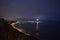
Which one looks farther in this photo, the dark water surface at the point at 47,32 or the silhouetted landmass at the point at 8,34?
the dark water surface at the point at 47,32

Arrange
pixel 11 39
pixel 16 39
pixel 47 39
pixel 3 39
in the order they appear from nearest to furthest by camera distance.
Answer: pixel 3 39
pixel 11 39
pixel 16 39
pixel 47 39

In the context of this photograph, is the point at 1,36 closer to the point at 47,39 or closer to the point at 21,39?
the point at 21,39

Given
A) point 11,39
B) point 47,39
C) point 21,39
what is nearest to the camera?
point 11,39

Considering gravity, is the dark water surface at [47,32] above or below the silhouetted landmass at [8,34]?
below

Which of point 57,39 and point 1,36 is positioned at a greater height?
point 1,36

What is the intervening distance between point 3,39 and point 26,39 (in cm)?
525

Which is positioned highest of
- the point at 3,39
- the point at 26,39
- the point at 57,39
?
the point at 3,39

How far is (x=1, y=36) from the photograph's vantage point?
14430 millimetres

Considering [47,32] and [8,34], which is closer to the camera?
[8,34]

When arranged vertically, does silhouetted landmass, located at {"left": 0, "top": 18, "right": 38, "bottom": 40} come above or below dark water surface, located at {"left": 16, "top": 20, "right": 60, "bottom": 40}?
above

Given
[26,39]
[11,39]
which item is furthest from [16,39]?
[26,39]

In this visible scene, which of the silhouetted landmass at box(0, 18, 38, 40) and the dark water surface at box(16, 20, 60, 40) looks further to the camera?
the dark water surface at box(16, 20, 60, 40)

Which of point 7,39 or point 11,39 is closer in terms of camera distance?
point 7,39

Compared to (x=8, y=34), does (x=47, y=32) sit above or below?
below
